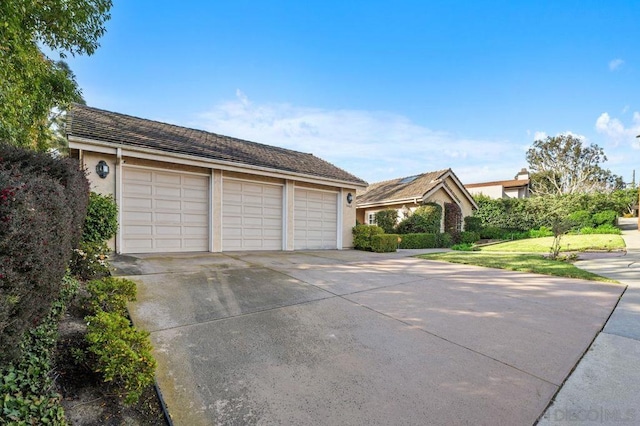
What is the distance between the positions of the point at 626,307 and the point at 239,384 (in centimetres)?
602

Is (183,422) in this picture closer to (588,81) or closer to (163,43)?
(163,43)

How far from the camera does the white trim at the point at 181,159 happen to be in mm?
7254

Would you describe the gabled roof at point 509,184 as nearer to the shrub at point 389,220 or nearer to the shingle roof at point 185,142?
the shrub at point 389,220

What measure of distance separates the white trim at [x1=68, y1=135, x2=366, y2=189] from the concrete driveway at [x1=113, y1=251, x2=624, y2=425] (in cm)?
370

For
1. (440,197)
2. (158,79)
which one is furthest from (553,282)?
(158,79)

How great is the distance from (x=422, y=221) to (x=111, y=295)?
50.0 feet

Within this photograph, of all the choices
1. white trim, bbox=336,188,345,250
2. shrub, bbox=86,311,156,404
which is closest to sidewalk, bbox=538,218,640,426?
shrub, bbox=86,311,156,404

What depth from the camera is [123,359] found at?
210cm

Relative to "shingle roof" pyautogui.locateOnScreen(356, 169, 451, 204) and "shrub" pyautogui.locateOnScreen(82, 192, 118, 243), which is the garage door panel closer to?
"shrub" pyautogui.locateOnScreen(82, 192, 118, 243)

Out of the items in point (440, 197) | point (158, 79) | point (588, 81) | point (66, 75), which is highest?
point (588, 81)

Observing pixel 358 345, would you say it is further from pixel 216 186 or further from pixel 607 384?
pixel 216 186

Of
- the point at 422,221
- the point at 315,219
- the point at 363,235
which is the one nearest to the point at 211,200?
the point at 315,219

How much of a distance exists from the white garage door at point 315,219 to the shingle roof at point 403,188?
6.76 metres

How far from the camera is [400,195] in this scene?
18250 millimetres
